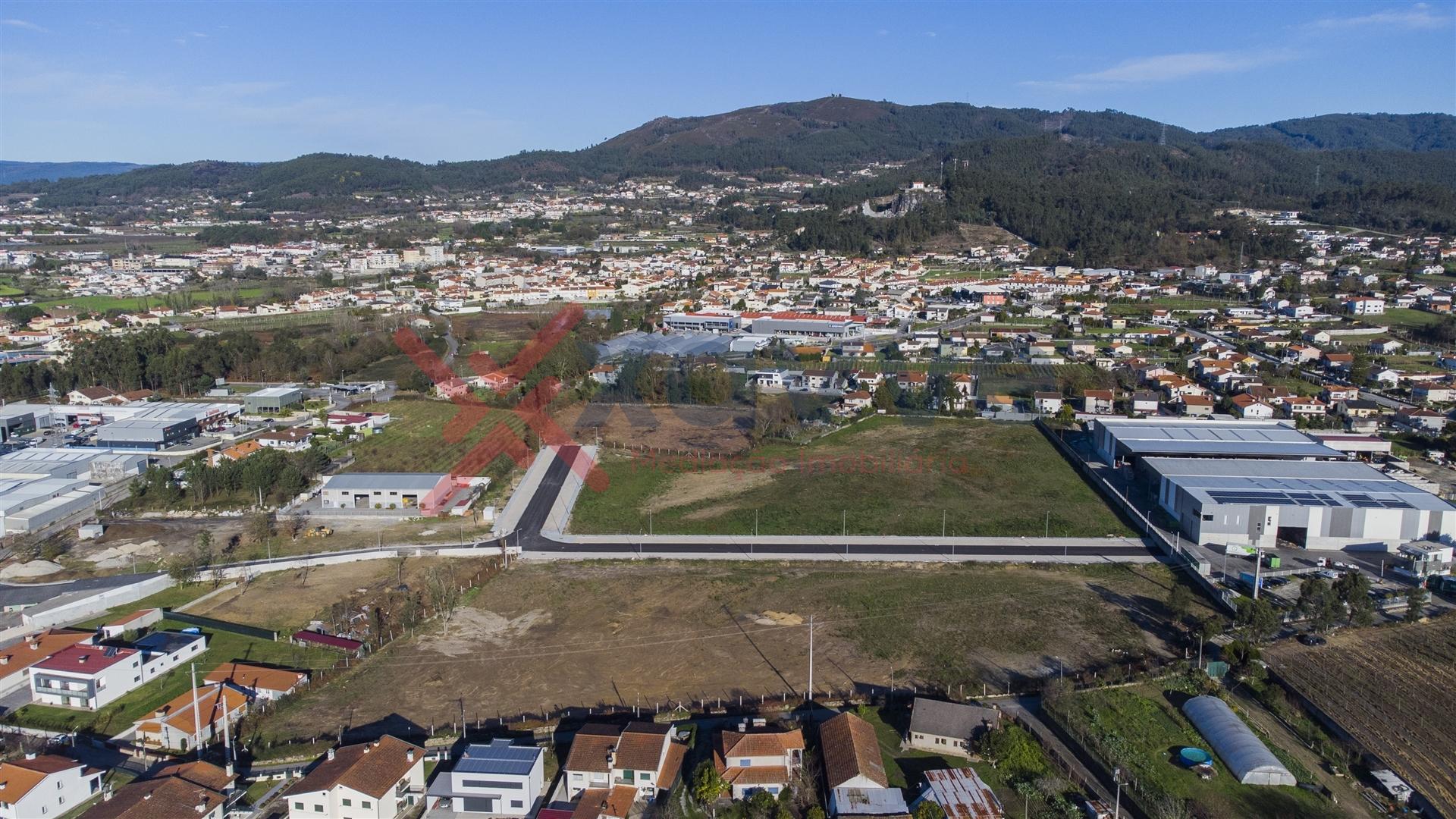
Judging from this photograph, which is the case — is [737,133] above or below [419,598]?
above

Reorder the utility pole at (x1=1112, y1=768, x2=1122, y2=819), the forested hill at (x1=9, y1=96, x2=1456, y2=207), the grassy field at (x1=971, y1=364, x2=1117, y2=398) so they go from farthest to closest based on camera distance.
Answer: the forested hill at (x1=9, y1=96, x2=1456, y2=207) → the grassy field at (x1=971, y1=364, x2=1117, y2=398) → the utility pole at (x1=1112, y1=768, x2=1122, y2=819)

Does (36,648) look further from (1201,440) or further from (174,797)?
(1201,440)

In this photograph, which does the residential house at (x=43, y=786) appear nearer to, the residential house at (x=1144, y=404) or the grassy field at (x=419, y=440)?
the grassy field at (x=419, y=440)

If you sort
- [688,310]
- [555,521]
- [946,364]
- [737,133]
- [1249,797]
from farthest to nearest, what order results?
[737,133] < [688,310] < [946,364] < [555,521] < [1249,797]

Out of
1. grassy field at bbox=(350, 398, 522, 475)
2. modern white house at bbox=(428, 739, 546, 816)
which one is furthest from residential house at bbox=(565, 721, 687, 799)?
grassy field at bbox=(350, 398, 522, 475)

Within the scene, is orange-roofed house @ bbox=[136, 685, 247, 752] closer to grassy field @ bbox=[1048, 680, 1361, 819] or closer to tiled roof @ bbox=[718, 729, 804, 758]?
tiled roof @ bbox=[718, 729, 804, 758]

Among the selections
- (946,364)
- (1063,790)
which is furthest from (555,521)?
(946,364)

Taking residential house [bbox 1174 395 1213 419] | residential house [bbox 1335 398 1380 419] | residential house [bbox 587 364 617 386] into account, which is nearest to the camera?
residential house [bbox 1335 398 1380 419]

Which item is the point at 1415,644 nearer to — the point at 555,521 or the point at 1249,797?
the point at 1249,797
